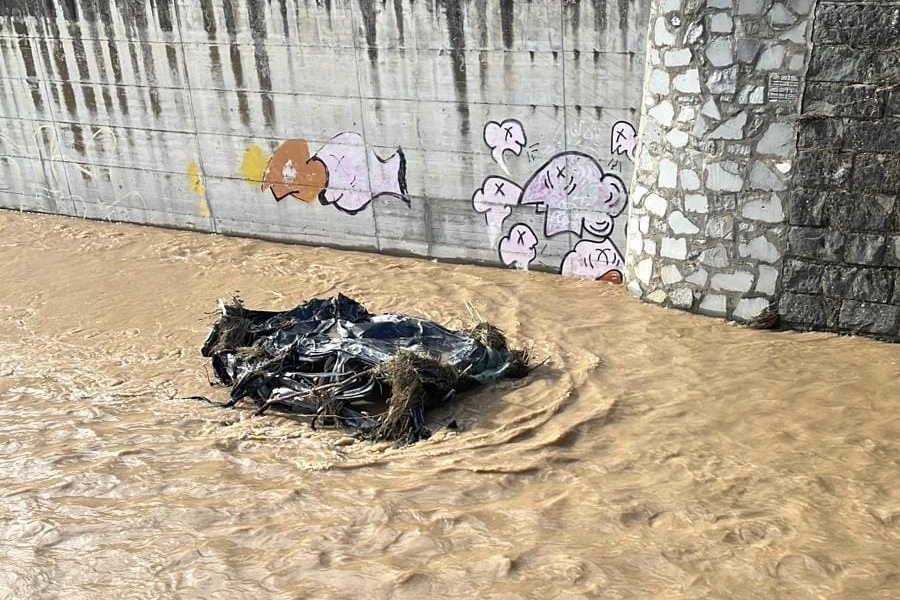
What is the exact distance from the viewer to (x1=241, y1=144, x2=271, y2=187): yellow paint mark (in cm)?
1252

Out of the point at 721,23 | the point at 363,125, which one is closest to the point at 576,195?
the point at 721,23

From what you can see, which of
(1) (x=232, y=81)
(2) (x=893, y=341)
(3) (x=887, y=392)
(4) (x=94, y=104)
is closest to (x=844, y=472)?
(3) (x=887, y=392)

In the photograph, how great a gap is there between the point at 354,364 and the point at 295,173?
208 inches

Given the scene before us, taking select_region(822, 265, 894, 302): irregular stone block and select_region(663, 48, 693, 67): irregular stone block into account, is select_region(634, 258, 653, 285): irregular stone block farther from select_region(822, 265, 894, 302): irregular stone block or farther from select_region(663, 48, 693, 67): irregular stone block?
select_region(663, 48, 693, 67): irregular stone block

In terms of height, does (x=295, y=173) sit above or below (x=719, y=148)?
below

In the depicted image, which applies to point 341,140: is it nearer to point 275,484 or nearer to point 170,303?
point 170,303

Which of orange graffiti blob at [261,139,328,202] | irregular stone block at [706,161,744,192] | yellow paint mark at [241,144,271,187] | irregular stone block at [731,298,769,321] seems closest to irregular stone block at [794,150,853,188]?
irregular stone block at [706,161,744,192]

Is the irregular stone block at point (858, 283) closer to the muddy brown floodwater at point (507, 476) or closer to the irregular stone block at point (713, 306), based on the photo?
the muddy brown floodwater at point (507, 476)

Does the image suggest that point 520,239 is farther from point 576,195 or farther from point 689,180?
point 689,180

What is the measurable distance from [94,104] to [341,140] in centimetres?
467

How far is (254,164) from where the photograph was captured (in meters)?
12.6

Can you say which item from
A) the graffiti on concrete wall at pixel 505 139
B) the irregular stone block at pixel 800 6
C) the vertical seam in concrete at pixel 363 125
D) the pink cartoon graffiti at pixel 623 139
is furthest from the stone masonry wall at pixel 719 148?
the vertical seam in concrete at pixel 363 125

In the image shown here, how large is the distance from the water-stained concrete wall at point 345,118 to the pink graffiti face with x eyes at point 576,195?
21 mm

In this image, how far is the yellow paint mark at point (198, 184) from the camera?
1317 centimetres
